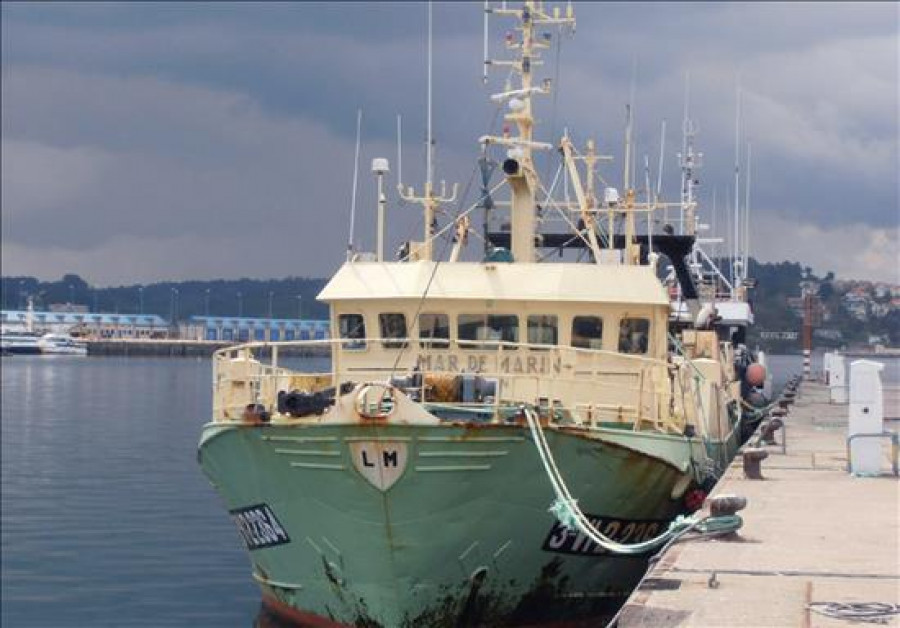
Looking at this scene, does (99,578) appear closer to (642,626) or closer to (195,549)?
(195,549)

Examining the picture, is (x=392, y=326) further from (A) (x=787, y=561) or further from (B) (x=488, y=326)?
(A) (x=787, y=561)

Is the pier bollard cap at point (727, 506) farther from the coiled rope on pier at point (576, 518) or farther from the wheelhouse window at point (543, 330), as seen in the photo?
the wheelhouse window at point (543, 330)

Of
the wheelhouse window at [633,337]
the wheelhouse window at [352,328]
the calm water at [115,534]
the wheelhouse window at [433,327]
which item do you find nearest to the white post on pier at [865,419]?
the wheelhouse window at [633,337]

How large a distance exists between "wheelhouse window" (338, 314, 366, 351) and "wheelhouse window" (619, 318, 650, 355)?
356 centimetres

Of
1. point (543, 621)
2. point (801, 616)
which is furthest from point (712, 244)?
point (801, 616)

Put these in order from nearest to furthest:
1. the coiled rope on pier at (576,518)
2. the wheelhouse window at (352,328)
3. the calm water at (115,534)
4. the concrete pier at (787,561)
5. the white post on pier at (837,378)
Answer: the concrete pier at (787,561), the coiled rope on pier at (576,518), the wheelhouse window at (352,328), the calm water at (115,534), the white post on pier at (837,378)

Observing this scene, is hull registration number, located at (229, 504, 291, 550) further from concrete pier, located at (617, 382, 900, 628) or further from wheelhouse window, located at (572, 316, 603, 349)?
wheelhouse window, located at (572, 316, 603, 349)

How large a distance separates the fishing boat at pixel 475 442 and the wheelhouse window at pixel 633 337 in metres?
0.03

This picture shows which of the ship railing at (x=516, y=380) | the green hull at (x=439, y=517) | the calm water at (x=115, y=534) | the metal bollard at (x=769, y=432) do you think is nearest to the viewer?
Answer: the green hull at (x=439, y=517)

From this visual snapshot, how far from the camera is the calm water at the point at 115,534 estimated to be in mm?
22938

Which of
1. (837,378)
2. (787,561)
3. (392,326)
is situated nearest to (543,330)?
(392,326)

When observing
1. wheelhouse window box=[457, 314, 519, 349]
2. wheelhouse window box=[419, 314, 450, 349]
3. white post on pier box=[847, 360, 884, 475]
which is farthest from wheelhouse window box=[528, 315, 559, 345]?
white post on pier box=[847, 360, 884, 475]

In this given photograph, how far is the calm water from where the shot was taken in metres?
22.9

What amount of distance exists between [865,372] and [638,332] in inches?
230
